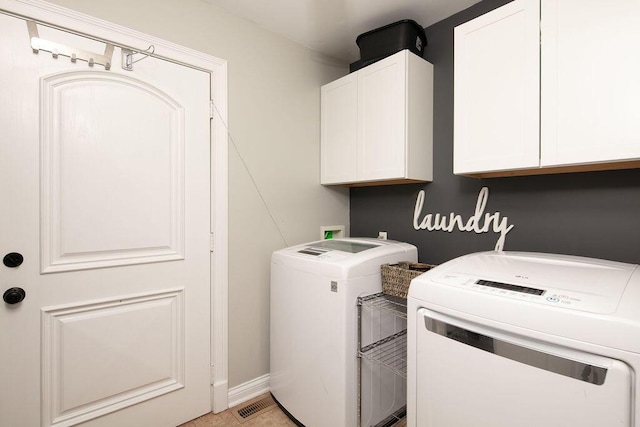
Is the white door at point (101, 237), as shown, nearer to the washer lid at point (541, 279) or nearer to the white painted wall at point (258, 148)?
the white painted wall at point (258, 148)

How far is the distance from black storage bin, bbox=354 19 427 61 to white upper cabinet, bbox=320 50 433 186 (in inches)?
2.9

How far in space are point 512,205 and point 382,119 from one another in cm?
91

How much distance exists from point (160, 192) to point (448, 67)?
75.1 inches

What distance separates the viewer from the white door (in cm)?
134

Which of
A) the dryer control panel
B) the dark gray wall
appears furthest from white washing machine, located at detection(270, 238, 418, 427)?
the dryer control panel

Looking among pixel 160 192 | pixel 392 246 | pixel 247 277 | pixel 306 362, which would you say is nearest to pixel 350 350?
pixel 306 362

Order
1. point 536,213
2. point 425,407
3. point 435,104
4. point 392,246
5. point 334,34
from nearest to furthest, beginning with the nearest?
point 425,407 < point 536,213 < point 392,246 < point 435,104 < point 334,34

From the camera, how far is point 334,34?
7.06ft

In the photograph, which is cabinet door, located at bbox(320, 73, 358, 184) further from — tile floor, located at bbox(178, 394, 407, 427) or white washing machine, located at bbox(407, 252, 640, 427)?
tile floor, located at bbox(178, 394, 407, 427)

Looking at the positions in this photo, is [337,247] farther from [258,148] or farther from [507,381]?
[507,381]

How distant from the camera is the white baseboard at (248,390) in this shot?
76.7 inches

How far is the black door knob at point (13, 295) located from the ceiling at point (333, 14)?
1805 millimetres

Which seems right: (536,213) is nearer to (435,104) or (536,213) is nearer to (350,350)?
(435,104)

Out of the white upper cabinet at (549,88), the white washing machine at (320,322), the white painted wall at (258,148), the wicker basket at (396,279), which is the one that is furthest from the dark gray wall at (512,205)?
the white painted wall at (258,148)
